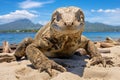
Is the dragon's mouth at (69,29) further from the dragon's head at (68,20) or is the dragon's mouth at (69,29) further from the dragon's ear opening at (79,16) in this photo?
the dragon's ear opening at (79,16)

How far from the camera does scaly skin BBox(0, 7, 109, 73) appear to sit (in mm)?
6000

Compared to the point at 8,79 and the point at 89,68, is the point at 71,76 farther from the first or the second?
the point at 8,79

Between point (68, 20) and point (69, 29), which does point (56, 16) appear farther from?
point (69, 29)

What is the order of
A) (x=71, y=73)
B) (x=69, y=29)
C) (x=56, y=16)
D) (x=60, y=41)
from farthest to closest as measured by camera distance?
(x=60, y=41)
(x=56, y=16)
(x=71, y=73)
(x=69, y=29)

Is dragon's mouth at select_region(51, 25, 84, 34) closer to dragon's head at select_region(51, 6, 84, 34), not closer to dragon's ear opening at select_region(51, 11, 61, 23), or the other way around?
dragon's head at select_region(51, 6, 84, 34)

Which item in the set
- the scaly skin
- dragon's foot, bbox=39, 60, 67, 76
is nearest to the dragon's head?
the scaly skin

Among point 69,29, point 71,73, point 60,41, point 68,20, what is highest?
point 68,20

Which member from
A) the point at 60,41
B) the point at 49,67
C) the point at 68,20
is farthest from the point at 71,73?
the point at 68,20

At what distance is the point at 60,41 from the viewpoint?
7.01 meters

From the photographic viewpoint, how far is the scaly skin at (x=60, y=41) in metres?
6.00

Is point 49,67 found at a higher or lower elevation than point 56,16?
lower

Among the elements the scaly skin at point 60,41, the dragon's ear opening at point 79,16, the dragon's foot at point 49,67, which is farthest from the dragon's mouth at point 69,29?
the dragon's foot at point 49,67


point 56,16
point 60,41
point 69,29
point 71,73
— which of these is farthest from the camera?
point 60,41

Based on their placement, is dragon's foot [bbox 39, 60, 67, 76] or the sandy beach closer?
the sandy beach
